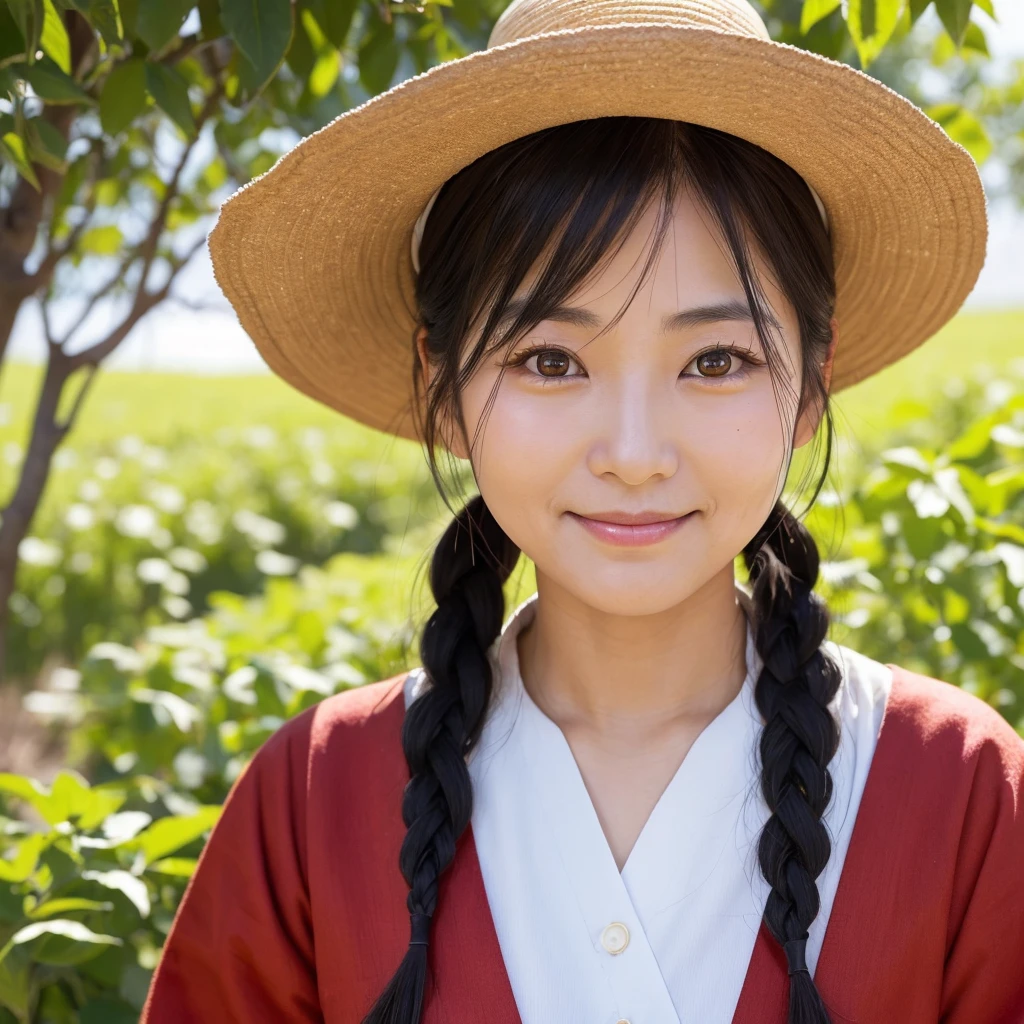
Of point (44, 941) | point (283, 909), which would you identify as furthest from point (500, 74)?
point (44, 941)

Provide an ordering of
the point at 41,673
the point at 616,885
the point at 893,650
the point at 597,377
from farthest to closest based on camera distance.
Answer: the point at 41,673, the point at 893,650, the point at 616,885, the point at 597,377

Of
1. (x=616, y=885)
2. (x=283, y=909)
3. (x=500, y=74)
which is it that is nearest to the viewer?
(x=500, y=74)

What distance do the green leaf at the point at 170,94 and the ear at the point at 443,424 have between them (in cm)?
39

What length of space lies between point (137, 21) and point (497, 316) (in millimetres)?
527

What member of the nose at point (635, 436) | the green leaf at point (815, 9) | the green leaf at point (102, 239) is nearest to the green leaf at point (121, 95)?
the nose at point (635, 436)

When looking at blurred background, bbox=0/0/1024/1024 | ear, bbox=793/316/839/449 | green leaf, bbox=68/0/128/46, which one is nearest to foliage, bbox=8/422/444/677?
blurred background, bbox=0/0/1024/1024

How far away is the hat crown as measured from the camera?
1.40 m

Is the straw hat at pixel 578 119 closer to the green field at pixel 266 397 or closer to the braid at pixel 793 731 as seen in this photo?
the braid at pixel 793 731

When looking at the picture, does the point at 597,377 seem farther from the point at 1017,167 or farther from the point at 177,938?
the point at 1017,167

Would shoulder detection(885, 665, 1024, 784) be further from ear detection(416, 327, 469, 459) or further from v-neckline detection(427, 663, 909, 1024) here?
ear detection(416, 327, 469, 459)

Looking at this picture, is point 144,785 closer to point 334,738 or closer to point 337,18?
point 334,738

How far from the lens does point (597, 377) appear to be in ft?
4.60

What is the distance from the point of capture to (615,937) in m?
1.49

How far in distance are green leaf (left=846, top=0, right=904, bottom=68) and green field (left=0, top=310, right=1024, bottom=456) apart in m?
3.46
